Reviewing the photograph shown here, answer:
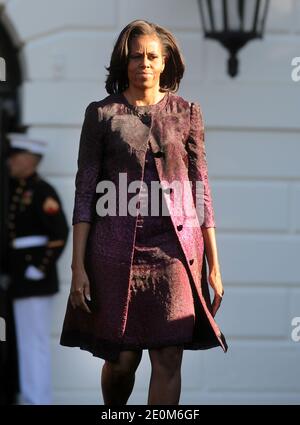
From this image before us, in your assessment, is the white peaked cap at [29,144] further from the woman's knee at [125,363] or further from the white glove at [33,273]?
the woman's knee at [125,363]

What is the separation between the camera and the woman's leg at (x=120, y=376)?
395 centimetres

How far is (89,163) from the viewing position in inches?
150

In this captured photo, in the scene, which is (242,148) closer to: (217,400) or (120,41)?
(217,400)

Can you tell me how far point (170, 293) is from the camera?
12.5 feet

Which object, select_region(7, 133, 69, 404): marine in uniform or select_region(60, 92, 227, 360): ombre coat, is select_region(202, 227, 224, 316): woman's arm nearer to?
select_region(60, 92, 227, 360): ombre coat

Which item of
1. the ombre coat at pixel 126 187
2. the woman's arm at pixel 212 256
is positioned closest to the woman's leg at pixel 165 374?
the ombre coat at pixel 126 187

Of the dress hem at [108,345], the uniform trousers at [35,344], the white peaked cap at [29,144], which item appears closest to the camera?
the dress hem at [108,345]

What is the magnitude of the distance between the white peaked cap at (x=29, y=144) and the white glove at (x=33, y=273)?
1.84 ft

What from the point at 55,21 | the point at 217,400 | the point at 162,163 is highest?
the point at 55,21

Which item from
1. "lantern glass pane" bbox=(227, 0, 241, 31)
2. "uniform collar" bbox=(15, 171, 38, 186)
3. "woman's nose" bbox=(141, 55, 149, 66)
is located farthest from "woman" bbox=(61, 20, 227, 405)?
"uniform collar" bbox=(15, 171, 38, 186)

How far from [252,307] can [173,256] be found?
75.6 inches

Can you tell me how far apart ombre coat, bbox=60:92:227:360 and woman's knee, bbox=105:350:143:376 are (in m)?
0.04
